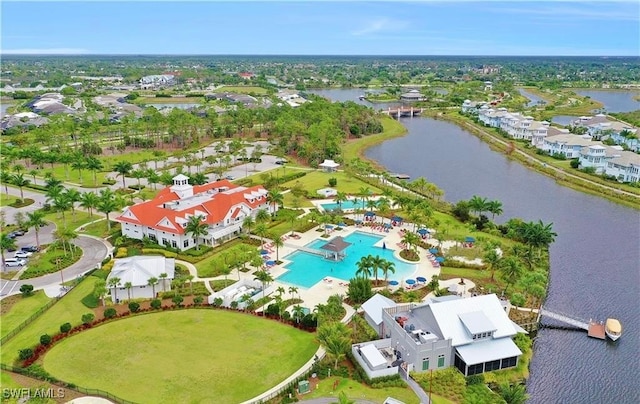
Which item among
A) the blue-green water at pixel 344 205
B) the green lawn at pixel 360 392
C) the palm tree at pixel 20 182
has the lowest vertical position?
the green lawn at pixel 360 392

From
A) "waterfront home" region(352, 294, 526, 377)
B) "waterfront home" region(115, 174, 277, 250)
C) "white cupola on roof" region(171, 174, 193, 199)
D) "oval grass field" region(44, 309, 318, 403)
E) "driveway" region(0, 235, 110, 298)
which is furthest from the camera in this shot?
"white cupola on roof" region(171, 174, 193, 199)

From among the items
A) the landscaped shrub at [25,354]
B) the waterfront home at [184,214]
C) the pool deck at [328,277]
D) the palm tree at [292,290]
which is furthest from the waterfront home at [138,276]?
the palm tree at [292,290]

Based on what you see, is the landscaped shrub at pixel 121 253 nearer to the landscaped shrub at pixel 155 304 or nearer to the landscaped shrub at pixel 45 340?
the landscaped shrub at pixel 155 304

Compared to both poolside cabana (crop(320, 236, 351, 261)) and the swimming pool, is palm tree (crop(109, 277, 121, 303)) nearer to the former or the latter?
the swimming pool

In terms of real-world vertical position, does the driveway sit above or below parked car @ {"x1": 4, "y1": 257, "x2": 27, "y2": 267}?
below

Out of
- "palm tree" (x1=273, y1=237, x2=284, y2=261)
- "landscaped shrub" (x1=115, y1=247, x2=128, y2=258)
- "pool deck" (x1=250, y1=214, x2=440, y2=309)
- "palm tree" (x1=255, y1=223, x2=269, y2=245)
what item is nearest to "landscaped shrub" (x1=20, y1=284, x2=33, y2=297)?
"landscaped shrub" (x1=115, y1=247, x2=128, y2=258)

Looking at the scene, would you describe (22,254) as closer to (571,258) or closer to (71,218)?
(71,218)

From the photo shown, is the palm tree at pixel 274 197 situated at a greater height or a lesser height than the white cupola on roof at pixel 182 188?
lesser

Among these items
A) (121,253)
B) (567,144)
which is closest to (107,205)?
(121,253)
